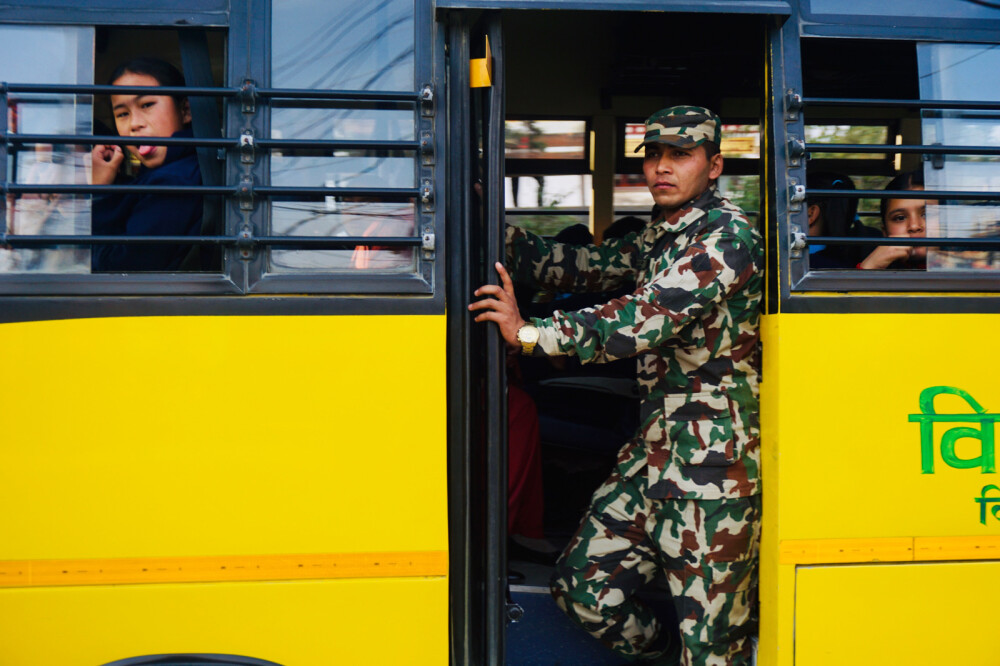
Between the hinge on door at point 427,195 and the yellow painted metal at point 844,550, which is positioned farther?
the yellow painted metal at point 844,550

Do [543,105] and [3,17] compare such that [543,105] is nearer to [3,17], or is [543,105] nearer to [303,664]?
[3,17]

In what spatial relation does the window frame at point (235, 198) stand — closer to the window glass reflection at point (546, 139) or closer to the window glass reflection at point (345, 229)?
the window glass reflection at point (345, 229)

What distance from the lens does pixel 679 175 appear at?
2.52 meters

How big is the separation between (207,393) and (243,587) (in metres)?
0.51

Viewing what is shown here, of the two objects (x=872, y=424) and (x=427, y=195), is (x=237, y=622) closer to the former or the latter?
(x=427, y=195)

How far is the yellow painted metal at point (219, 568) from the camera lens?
200cm

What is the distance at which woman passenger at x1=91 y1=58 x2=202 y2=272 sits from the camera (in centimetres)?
206

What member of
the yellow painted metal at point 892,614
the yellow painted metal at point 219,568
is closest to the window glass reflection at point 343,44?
the yellow painted metal at point 219,568

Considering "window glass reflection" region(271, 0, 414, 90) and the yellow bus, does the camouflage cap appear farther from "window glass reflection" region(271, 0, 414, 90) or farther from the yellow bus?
"window glass reflection" region(271, 0, 414, 90)

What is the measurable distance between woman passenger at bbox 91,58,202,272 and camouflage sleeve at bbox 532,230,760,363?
40.1 inches

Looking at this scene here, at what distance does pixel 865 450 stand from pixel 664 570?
752 mm

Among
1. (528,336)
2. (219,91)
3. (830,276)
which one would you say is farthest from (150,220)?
(830,276)

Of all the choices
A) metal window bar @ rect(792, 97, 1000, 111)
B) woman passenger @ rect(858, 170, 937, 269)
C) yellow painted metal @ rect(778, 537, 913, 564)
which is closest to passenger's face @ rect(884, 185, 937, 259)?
woman passenger @ rect(858, 170, 937, 269)

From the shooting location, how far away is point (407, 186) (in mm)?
2084
